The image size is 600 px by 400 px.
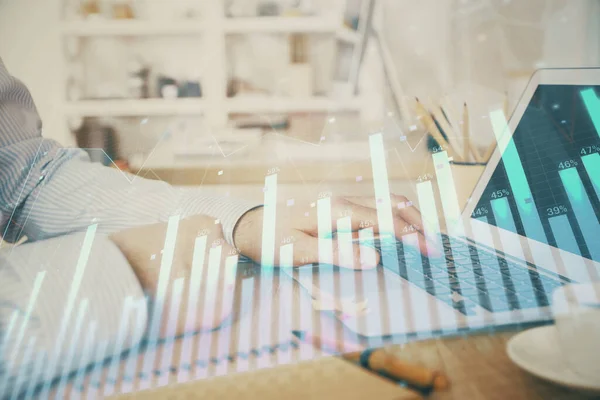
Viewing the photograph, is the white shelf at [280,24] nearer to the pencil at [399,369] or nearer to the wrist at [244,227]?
the wrist at [244,227]

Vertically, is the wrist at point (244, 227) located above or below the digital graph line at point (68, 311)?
above

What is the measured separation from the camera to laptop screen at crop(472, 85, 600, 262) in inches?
15.8

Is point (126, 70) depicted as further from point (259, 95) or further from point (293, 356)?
point (293, 356)

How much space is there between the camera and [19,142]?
449 millimetres

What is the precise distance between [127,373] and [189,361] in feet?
0.09

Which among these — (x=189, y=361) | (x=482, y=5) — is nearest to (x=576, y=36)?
(x=482, y=5)

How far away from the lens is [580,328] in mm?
195

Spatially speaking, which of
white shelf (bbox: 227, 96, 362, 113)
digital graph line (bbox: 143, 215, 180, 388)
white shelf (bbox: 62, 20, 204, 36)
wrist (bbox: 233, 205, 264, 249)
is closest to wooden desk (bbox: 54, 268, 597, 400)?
digital graph line (bbox: 143, 215, 180, 388)

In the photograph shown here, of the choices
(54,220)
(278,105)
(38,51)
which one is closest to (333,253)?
(54,220)

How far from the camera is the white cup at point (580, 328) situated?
19 cm

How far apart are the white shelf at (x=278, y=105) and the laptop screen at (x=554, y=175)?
0.79 meters

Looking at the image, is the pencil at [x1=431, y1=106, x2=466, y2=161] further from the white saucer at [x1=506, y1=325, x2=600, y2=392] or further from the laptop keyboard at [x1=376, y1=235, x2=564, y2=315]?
the white saucer at [x1=506, y1=325, x2=600, y2=392]

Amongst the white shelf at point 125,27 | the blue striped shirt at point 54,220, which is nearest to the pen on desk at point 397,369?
the blue striped shirt at point 54,220

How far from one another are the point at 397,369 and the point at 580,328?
0.27ft
